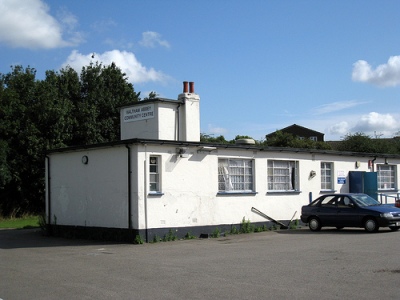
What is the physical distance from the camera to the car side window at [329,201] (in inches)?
803

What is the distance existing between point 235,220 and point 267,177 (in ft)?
8.85

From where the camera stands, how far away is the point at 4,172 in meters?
33.2

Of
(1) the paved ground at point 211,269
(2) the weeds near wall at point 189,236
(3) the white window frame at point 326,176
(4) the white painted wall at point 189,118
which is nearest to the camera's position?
(1) the paved ground at point 211,269

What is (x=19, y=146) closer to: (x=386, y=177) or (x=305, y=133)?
(x=386, y=177)

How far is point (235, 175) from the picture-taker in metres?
21.1

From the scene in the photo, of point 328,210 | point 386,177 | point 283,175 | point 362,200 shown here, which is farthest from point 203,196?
point 386,177

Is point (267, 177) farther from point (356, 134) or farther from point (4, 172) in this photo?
point (356, 134)

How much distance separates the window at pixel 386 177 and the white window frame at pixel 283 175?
276 inches

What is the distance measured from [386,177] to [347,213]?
407 inches

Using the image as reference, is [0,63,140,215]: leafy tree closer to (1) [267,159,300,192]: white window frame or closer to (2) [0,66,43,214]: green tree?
(2) [0,66,43,214]: green tree

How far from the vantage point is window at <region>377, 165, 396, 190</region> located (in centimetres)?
2842

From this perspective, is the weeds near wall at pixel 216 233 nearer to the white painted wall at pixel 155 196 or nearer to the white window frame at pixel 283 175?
the white painted wall at pixel 155 196

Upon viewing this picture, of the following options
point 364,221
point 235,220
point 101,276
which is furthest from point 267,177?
point 101,276

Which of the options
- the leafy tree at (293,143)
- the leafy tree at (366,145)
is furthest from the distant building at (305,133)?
the leafy tree at (366,145)
